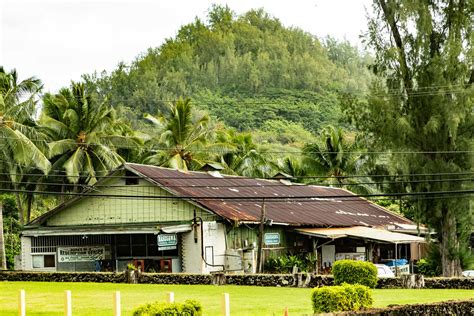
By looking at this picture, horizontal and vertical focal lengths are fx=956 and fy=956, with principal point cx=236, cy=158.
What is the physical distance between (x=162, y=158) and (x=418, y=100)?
76.7ft

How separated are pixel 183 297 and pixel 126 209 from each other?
15878 millimetres

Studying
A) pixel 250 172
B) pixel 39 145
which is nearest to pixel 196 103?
pixel 250 172

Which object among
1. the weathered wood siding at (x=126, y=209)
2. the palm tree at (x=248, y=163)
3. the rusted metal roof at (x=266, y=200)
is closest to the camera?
the weathered wood siding at (x=126, y=209)

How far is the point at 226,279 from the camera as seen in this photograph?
37000mm

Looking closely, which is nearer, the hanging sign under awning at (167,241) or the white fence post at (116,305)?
the white fence post at (116,305)

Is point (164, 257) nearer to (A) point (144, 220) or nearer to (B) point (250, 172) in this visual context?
(A) point (144, 220)

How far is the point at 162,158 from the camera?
6322 centimetres

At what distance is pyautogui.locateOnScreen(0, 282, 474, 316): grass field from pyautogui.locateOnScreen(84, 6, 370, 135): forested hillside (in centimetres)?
10651

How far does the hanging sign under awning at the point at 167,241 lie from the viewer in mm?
43906

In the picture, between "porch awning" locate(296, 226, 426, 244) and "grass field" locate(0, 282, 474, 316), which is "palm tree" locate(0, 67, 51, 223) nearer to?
"grass field" locate(0, 282, 474, 316)

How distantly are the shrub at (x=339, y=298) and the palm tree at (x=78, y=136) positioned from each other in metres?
34.5

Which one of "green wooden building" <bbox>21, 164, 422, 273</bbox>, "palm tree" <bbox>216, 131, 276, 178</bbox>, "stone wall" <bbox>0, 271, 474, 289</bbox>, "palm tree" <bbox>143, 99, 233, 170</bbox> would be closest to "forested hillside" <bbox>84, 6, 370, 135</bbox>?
"palm tree" <bbox>216, 131, 276, 178</bbox>

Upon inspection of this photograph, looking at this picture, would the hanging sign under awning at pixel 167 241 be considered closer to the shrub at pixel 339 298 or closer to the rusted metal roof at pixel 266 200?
the rusted metal roof at pixel 266 200

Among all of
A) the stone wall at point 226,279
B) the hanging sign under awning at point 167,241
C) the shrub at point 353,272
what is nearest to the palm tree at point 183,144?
the hanging sign under awning at point 167,241
